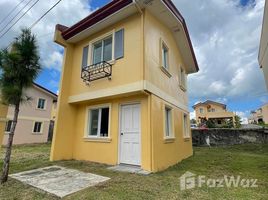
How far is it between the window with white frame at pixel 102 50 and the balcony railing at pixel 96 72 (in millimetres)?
382

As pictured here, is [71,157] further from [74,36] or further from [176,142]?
[74,36]

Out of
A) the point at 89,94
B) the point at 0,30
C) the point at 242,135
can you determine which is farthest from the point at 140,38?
the point at 242,135

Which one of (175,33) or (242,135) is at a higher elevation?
(175,33)

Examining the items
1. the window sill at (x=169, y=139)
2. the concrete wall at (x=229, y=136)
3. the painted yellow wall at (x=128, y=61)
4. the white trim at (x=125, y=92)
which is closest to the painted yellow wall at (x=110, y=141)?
the white trim at (x=125, y=92)

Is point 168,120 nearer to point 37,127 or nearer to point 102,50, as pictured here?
point 102,50

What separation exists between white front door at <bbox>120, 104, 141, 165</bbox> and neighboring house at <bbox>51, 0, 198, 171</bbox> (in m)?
0.03

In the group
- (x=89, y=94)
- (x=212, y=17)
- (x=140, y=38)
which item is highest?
(x=212, y=17)

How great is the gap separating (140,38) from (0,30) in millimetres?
6903

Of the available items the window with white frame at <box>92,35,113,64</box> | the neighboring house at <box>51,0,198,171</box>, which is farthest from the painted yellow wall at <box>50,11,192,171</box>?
the window with white frame at <box>92,35,113,64</box>

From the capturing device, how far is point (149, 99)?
19.9 feet

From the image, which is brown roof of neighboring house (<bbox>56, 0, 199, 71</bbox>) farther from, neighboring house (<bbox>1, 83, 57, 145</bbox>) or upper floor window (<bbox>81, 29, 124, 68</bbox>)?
neighboring house (<bbox>1, 83, 57, 145</bbox>)

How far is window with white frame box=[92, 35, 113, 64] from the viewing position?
7493 millimetres

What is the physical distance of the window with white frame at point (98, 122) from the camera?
7271 millimetres

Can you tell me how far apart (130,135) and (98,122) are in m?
1.82
